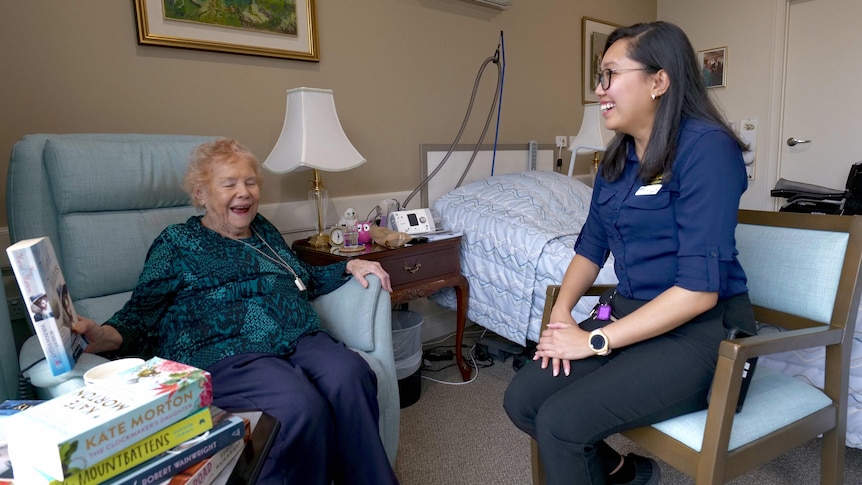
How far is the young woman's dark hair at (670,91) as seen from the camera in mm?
1114

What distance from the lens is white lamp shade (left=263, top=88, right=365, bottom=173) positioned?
1848mm

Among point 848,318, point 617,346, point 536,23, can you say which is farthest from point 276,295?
point 536,23

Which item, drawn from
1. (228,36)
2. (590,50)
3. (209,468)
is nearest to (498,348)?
(228,36)

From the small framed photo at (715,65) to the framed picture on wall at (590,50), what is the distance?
82 cm

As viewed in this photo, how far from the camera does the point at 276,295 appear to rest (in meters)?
1.45

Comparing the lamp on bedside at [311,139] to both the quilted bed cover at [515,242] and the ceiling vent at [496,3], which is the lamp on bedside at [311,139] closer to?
the quilted bed cover at [515,242]

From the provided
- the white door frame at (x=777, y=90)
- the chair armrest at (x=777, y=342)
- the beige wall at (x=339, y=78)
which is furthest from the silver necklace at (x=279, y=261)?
the white door frame at (x=777, y=90)

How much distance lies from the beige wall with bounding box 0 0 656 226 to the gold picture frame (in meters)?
0.04

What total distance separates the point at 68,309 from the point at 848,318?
1.58 metres

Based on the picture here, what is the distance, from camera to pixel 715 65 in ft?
12.6

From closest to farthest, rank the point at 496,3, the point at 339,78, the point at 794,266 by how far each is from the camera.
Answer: the point at 794,266, the point at 339,78, the point at 496,3

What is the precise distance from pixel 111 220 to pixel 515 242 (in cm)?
138

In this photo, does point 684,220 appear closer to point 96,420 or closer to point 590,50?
point 96,420

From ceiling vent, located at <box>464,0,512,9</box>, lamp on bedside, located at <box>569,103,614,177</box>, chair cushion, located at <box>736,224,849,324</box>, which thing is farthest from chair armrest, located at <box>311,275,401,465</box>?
ceiling vent, located at <box>464,0,512,9</box>
